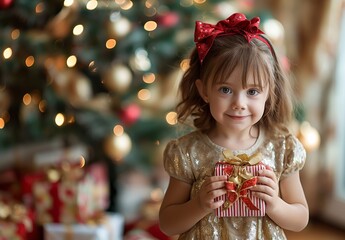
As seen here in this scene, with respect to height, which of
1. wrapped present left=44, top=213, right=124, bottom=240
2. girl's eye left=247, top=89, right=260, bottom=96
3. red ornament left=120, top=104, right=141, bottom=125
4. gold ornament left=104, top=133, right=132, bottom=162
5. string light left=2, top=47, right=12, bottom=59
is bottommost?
wrapped present left=44, top=213, right=124, bottom=240

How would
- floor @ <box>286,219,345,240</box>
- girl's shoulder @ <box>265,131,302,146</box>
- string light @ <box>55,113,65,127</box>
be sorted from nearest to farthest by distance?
girl's shoulder @ <box>265,131,302,146</box>
string light @ <box>55,113,65,127</box>
floor @ <box>286,219,345,240</box>

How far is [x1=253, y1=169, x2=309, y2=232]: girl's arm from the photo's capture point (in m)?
1.13

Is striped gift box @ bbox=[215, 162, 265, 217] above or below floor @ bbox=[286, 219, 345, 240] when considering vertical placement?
A: above

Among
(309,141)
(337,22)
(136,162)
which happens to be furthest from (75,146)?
(337,22)

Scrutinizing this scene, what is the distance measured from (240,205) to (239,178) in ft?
0.18

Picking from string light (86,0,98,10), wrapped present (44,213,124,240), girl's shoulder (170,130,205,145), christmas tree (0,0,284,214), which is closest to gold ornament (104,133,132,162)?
christmas tree (0,0,284,214)

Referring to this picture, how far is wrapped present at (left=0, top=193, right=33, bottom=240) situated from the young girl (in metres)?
1.03

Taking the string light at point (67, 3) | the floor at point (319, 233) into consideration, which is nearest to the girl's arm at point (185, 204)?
the string light at point (67, 3)

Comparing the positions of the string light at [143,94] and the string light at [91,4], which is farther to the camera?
the string light at [143,94]

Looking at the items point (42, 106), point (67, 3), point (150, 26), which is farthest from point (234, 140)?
point (42, 106)

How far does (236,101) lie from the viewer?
1.13 metres

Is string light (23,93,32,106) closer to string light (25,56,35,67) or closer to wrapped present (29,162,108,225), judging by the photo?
string light (25,56,35,67)

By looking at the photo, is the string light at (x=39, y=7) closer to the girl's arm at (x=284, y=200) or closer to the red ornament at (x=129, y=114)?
the red ornament at (x=129, y=114)

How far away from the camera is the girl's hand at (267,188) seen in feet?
3.69
